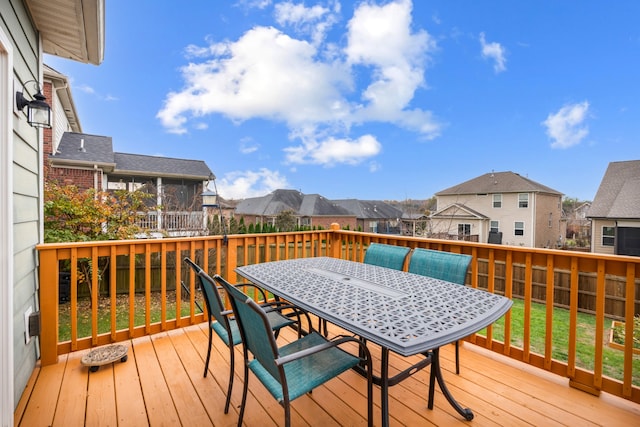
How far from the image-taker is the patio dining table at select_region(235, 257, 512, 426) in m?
1.38

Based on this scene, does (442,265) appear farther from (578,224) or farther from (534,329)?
(578,224)

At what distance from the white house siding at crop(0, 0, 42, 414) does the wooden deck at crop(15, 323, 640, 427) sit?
25cm

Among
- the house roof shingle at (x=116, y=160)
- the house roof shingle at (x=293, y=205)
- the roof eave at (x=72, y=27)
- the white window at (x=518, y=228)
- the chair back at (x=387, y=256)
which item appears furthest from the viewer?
the house roof shingle at (x=293, y=205)

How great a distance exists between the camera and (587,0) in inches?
381

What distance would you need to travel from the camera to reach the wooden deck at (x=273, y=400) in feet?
6.13

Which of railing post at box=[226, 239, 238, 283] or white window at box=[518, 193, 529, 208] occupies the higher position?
white window at box=[518, 193, 529, 208]

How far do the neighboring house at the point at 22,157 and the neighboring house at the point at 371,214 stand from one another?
2416 cm

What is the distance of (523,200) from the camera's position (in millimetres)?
17719

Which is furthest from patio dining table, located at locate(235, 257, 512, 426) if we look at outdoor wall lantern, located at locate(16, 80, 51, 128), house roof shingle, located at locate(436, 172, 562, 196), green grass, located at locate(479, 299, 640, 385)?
house roof shingle, located at locate(436, 172, 562, 196)

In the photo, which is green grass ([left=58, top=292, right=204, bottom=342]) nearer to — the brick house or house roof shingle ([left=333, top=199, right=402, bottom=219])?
the brick house

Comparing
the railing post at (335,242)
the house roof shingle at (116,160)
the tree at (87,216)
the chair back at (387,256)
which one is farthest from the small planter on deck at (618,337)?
the house roof shingle at (116,160)

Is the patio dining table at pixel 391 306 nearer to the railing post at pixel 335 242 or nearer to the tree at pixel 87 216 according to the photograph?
the railing post at pixel 335 242

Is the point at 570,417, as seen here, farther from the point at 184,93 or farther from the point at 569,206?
the point at 569,206

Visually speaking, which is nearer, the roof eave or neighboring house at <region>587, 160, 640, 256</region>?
the roof eave
